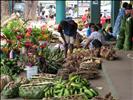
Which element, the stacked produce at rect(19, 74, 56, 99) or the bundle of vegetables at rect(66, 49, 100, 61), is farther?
the bundle of vegetables at rect(66, 49, 100, 61)

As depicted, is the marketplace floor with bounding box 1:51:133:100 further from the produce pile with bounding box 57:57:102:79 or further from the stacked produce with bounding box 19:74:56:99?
the stacked produce with bounding box 19:74:56:99

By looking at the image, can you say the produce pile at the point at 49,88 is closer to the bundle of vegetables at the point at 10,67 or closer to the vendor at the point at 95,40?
the bundle of vegetables at the point at 10,67

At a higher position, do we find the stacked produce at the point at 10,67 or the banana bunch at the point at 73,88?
the banana bunch at the point at 73,88

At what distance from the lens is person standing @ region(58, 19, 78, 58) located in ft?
50.4

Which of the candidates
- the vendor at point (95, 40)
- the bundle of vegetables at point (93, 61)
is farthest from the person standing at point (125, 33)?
the bundle of vegetables at point (93, 61)

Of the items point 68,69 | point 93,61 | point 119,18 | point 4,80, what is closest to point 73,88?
point 4,80

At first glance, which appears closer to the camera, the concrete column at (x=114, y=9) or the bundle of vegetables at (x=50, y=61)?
the bundle of vegetables at (x=50, y=61)

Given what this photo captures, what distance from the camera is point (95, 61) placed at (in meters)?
12.4

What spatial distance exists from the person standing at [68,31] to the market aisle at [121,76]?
180 centimetres

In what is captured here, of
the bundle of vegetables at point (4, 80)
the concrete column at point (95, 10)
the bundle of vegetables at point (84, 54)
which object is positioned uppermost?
the concrete column at point (95, 10)

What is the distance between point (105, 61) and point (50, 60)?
1.74 metres

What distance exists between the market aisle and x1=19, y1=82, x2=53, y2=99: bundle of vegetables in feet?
4.65

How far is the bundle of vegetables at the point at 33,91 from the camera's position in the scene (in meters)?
9.24

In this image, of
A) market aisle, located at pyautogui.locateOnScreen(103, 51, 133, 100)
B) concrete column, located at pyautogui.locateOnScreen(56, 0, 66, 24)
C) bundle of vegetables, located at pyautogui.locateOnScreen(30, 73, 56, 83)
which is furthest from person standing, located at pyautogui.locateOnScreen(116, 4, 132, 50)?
concrete column, located at pyautogui.locateOnScreen(56, 0, 66, 24)
